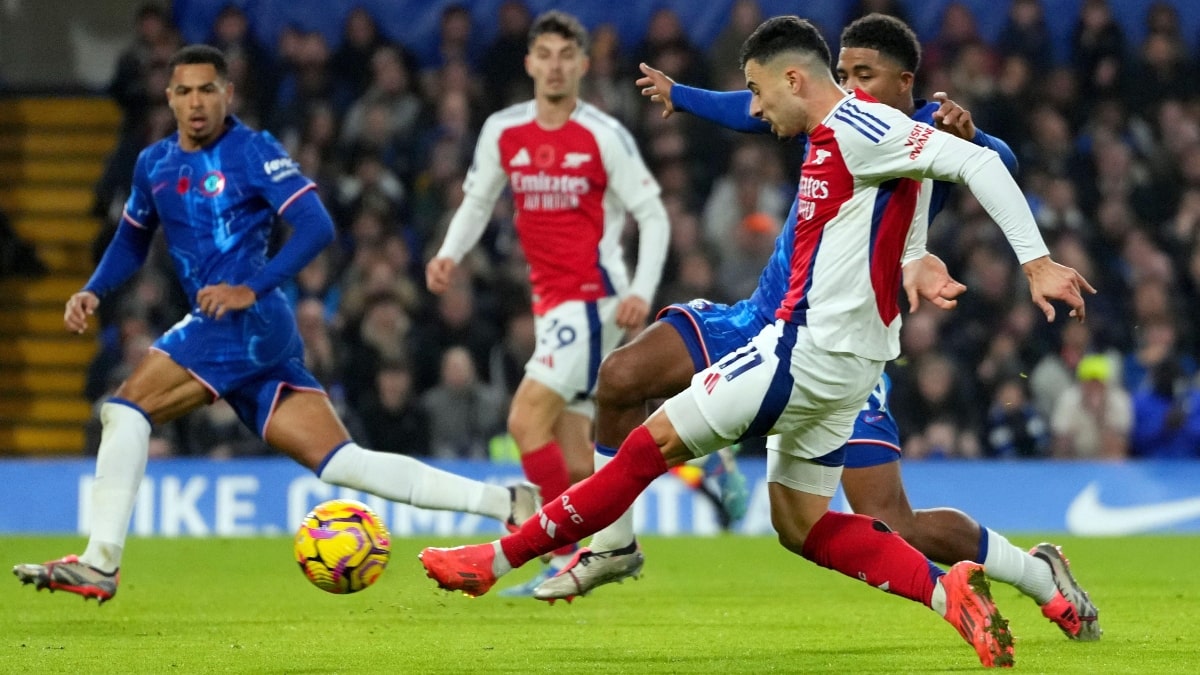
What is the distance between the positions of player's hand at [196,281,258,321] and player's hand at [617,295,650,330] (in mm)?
1832

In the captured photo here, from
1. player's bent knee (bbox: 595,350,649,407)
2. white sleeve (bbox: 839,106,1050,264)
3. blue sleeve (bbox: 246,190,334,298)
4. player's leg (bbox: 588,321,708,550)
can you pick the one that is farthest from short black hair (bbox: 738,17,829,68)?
blue sleeve (bbox: 246,190,334,298)

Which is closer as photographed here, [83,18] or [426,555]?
[426,555]

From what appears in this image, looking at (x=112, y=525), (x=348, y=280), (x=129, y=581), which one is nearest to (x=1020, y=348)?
(x=348, y=280)

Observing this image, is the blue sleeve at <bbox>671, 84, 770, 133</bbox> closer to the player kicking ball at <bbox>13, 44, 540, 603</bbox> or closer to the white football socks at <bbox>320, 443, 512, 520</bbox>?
the player kicking ball at <bbox>13, 44, 540, 603</bbox>

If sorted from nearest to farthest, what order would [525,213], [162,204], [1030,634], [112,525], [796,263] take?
[796,263], [1030,634], [112,525], [162,204], [525,213]

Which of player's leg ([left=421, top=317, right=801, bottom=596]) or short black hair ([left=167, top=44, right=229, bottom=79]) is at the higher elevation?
short black hair ([left=167, top=44, right=229, bottom=79])

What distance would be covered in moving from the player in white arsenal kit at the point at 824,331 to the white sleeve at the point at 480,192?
132 inches

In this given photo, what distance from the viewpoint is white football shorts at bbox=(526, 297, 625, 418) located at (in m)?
8.69

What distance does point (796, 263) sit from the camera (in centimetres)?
561

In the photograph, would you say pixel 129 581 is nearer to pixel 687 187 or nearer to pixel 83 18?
pixel 687 187

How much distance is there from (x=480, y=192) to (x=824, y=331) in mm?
3813

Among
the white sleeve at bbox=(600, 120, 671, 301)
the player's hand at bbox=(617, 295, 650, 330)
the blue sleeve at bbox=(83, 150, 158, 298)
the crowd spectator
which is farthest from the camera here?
the crowd spectator

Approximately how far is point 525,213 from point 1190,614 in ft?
11.5

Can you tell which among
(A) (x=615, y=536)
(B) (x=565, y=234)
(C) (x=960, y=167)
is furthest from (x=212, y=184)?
(C) (x=960, y=167)
